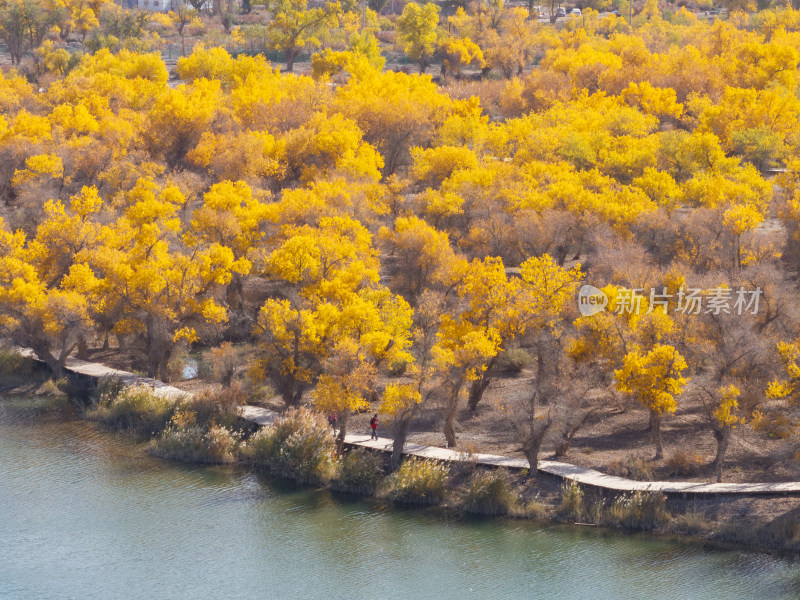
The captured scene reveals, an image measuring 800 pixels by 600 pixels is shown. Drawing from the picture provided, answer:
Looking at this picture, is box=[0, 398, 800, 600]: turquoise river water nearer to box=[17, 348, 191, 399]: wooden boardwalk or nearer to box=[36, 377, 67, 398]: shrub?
box=[17, 348, 191, 399]: wooden boardwalk

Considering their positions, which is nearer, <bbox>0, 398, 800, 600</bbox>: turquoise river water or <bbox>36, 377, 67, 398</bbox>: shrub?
<bbox>0, 398, 800, 600</bbox>: turquoise river water

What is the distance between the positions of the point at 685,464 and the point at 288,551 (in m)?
11.3

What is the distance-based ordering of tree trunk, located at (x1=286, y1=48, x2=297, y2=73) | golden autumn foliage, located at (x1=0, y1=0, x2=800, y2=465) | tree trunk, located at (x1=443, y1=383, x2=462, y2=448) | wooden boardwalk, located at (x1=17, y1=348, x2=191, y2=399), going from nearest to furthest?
tree trunk, located at (x1=443, y1=383, x2=462, y2=448), golden autumn foliage, located at (x1=0, y1=0, x2=800, y2=465), wooden boardwalk, located at (x1=17, y1=348, x2=191, y2=399), tree trunk, located at (x1=286, y1=48, x2=297, y2=73)

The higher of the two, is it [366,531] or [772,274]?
[772,274]

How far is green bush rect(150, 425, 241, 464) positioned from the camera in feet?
105

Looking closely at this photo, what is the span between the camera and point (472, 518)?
1123 inches

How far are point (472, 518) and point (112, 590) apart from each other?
31.1ft

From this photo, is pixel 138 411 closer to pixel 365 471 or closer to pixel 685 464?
pixel 365 471

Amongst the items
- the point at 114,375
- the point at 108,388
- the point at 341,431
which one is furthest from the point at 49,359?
the point at 341,431

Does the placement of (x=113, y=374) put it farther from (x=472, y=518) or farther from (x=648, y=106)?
(x=648, y=106)

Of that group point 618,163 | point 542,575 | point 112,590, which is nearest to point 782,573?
point 542,575

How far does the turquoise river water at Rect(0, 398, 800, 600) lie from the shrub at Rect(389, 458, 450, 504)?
458 millimetres

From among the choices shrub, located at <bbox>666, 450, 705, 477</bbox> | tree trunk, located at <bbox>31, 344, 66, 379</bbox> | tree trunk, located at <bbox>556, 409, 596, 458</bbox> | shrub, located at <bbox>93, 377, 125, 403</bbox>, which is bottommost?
shrub, located at <bbox>666, 450, 705, 477</bbox>

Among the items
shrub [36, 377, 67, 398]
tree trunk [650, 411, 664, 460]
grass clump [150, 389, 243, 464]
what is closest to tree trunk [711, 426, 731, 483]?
tree trunk [650, 411, 664, 460]
